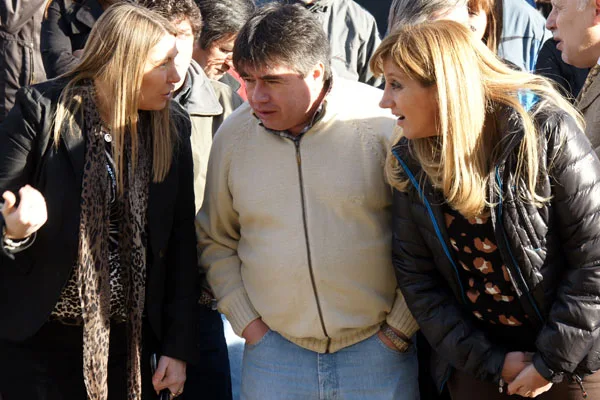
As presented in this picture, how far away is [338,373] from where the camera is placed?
3223 mm

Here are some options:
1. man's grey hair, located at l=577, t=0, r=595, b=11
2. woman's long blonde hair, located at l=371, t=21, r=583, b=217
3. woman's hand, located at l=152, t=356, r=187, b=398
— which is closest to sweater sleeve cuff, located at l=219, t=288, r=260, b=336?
woman's hand, located at l=152, t=356, r=187, b=398

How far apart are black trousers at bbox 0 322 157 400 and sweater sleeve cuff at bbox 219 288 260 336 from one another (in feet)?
Answer: 1.79

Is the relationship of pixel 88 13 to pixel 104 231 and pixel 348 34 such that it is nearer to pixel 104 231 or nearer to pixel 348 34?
pixel 348 34

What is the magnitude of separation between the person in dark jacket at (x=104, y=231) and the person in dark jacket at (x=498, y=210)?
33.4 inches

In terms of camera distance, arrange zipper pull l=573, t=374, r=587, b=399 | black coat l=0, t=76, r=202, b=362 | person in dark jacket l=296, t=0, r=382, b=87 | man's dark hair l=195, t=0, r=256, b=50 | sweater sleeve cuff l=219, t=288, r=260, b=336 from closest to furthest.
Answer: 1. zipper pull l=573, t=374, r=587, b=399
2. black coat l=0, t=76, r=202, b=362
3. sweater sleeve cuff l=219, t=288, r=260, b=336
4. man's dark hair l=195, t=0, r=256, b=50
5. person in dark jacket l=296, t=0, r=382, b=87

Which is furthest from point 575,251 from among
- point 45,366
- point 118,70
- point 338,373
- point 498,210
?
point 45,366

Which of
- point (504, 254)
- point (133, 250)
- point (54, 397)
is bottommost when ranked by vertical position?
point (54, 397)

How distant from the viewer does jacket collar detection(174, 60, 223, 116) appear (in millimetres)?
3766

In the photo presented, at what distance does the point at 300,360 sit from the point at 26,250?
1.04 m

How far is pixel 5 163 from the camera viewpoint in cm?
295

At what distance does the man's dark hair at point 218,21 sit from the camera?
420 centimetres

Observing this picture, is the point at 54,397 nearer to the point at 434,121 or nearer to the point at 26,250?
the point at 26,250

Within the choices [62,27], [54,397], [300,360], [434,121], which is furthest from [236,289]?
[62,27]

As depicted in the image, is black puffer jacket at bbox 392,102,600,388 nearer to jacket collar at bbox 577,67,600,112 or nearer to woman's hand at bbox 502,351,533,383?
woman's hand at bbox 502,351,533,383
